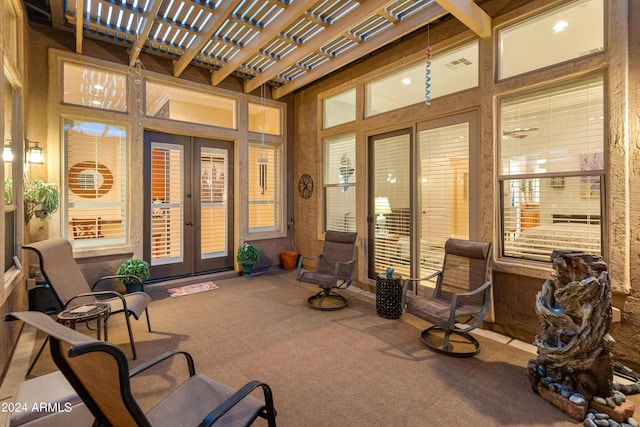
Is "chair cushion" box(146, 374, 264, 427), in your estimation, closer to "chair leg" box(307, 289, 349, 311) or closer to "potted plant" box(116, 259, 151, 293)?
"chair leg" box(307, 289, 349, 311)

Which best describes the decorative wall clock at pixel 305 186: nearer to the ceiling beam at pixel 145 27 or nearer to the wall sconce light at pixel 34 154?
the ceiling beam at pixel 145 27

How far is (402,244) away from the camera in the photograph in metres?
4.30

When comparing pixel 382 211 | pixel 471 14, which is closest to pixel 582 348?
pixel 382 211

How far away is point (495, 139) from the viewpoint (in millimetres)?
3281

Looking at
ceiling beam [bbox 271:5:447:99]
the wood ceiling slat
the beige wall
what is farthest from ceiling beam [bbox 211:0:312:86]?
the beige wall

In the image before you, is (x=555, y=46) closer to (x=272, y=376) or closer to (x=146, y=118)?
(x=272, y=376)

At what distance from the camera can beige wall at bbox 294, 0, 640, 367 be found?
97.9 inches

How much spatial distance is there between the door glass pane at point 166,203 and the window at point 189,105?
52 centimetres

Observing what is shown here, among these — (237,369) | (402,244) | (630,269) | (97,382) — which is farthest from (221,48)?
(630,269)

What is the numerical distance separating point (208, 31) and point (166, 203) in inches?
105

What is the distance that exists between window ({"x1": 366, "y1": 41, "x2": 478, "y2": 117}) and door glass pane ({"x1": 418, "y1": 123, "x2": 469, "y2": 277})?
51 centimetres

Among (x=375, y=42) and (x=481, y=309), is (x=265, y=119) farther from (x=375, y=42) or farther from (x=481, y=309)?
(x=481, y=309)

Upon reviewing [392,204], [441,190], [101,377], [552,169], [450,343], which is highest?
[552,169]

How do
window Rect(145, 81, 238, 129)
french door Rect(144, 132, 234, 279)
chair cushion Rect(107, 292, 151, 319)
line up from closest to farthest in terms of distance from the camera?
1. chair cushion Rect(107, 292, 151, 319)
2. window Rect(145, 81, 238, 129)
3. french door Rect(144, 132, 234, 279)
